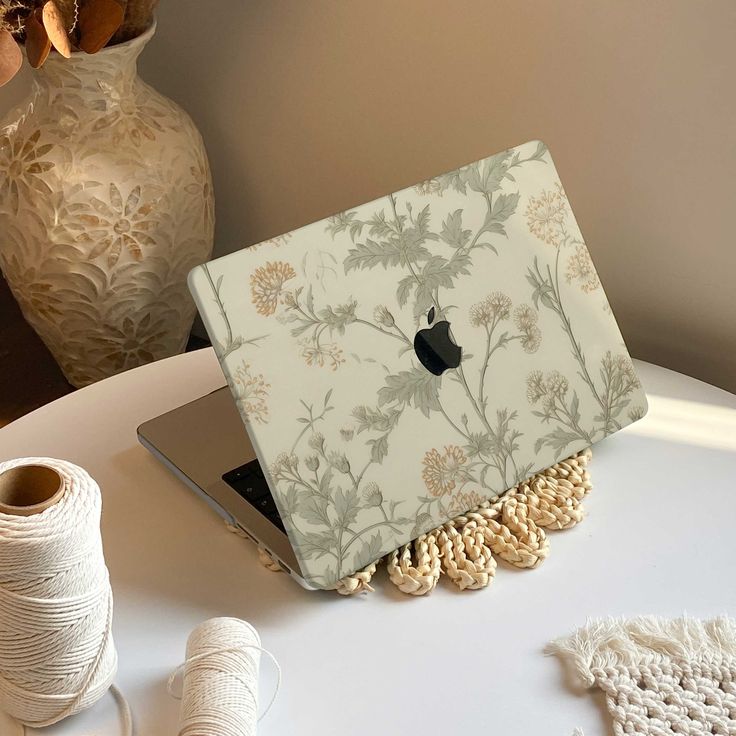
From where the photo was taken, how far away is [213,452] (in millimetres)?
848

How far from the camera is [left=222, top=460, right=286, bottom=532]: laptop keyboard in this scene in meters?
0.77

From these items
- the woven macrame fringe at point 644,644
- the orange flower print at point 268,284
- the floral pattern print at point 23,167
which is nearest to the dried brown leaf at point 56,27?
the floral pattern print at point 23,167

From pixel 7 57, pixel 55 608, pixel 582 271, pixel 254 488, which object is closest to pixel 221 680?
pixel 55 608

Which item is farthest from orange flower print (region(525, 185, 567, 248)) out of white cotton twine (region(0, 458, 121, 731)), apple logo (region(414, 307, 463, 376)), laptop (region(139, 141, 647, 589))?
white cotton twine (region(0, 458, 121, 731))

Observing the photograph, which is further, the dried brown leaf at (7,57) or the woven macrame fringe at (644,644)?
the dried brown leaf at (7,57)

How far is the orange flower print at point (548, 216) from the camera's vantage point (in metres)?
0.85

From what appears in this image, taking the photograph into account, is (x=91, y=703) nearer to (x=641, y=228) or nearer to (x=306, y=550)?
(x=306, y=550)

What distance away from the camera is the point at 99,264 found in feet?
3.58

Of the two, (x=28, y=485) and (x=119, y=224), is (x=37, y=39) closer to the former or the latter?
(x=119, y=224)

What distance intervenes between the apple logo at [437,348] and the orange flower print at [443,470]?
0.20ft

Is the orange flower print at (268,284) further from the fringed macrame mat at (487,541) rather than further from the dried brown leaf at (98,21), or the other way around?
the dried brown leaf at (98,21)

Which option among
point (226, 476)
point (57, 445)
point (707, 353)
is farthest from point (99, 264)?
point (707, 353)

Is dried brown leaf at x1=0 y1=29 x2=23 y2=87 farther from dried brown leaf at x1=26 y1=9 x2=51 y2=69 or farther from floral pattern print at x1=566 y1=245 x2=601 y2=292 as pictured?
floral pattern print at x1=566 y1=245 x2=601 y2=292

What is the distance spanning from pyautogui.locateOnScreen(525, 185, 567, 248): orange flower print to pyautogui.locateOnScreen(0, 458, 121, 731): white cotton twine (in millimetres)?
435
